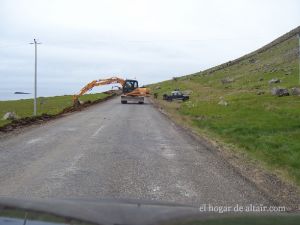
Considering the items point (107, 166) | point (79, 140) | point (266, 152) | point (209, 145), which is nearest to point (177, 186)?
point (107, 166)

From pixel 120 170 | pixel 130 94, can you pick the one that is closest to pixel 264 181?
pixel 120 170

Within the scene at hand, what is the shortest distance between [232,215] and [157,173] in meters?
7.23

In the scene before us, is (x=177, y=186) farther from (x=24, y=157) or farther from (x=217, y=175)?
(x=24, y=157)

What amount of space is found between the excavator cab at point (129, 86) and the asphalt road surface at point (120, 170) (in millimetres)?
A: 36320

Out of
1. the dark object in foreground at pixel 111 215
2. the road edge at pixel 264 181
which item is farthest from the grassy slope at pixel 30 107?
the dark object in foreground at pixel 111 215

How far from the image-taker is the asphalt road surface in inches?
359

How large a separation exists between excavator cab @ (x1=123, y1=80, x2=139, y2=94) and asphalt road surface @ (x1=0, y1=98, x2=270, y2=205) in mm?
36320

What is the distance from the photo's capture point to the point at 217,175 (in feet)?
37.3

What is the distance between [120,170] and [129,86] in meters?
44.2

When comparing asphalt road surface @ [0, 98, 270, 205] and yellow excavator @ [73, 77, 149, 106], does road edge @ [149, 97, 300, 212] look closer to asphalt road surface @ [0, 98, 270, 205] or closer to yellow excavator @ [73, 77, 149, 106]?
asphalt road surface @ [0, 98, 270, 205]

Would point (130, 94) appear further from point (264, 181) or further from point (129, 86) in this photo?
point (264, 181)

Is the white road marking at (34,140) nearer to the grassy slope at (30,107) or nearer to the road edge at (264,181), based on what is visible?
the road edge at (264,181)

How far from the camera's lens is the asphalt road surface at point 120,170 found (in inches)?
359

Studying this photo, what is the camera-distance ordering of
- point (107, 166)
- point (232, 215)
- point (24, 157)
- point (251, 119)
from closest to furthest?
point (232, 215) < point (107, 166) < point (24, 157) < point (251, 119)
